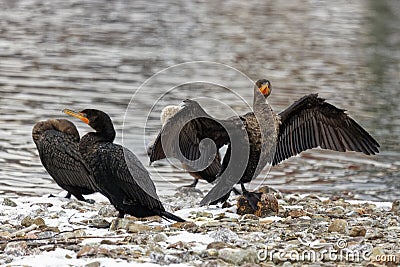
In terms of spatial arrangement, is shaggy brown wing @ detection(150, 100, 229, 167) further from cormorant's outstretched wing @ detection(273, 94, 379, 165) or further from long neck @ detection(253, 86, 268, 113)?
cormorant's outstretched wing @ detection(273, 94, 379, 165)

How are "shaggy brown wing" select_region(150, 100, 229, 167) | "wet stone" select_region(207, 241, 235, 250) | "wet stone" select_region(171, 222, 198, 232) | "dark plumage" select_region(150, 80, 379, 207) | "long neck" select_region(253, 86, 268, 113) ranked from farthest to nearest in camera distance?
"long neck" select_region(253, 86, 268, 113), "dark plumage" select_region(150, 80, 379, 207), "shaggy brown wing" select_region(150, 100, 229, 167), "wet stone" select_region(171, 222, 198, 232), "wet stone" select_region(207, 241, 235, 250)

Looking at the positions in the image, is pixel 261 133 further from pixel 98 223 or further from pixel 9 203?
pixel 9 203

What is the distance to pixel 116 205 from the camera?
781cm

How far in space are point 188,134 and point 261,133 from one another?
0.70 m

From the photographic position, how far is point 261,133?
8.45m

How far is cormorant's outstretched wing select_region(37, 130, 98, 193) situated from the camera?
9203 millimetres

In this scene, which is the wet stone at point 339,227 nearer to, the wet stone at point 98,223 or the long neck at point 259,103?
the long neck at point 259,103

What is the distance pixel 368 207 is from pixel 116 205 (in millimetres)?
3147

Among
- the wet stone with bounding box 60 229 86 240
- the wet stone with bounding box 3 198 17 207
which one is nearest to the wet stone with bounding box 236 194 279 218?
the wet stone with bounding box 60 229 86 240

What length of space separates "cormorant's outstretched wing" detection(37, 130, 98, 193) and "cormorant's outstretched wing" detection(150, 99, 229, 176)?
936mm

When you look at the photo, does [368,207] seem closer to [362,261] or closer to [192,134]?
[192,134]

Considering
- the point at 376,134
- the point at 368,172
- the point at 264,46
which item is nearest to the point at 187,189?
the point at 368,172

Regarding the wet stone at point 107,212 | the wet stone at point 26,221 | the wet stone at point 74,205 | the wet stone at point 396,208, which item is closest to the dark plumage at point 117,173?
the wet stone at point 107,212

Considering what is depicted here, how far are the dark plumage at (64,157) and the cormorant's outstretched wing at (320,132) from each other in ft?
6.62
